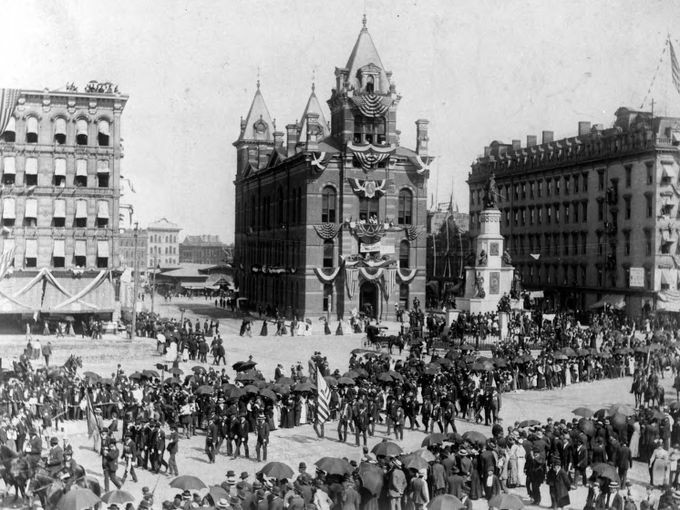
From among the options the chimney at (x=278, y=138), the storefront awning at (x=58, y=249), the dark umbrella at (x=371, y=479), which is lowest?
the dark umbrella at (x=371, y=479)

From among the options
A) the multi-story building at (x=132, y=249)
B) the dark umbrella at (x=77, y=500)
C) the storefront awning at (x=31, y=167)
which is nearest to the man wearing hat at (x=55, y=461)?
the dark umbrella at (x=77, y=500)

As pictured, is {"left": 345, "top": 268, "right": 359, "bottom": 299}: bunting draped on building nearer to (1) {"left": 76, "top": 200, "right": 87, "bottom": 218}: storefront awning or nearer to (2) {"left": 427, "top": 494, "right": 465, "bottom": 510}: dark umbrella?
(1) {"left": 76, "top": 200, "right": 87, "bottom": 218}: storefront awning

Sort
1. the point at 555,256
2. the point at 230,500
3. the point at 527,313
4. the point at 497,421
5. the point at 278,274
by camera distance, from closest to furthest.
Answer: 1. the point at 230,500
2. the point at 497,421
3. the point at 527,313
4. the point at 278,274
5. the point at 555,256

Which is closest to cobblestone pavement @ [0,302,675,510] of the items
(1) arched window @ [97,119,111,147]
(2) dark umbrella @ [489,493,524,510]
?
(2) dark umbrella @ [489,493,524,510]

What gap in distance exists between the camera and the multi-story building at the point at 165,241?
6983 inches

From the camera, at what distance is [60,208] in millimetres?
51469

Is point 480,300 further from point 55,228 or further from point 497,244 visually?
point 55,228

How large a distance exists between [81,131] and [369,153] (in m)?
20.9

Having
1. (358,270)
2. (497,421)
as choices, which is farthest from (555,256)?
(497,421)

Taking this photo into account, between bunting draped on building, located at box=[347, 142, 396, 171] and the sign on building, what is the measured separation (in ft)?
68.6

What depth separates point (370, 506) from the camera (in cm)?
1634

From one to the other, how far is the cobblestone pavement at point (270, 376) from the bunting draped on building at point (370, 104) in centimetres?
1858

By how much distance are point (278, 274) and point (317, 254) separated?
837cm

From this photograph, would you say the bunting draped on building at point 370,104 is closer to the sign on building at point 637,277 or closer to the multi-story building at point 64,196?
the multi-story building at point 64,196
